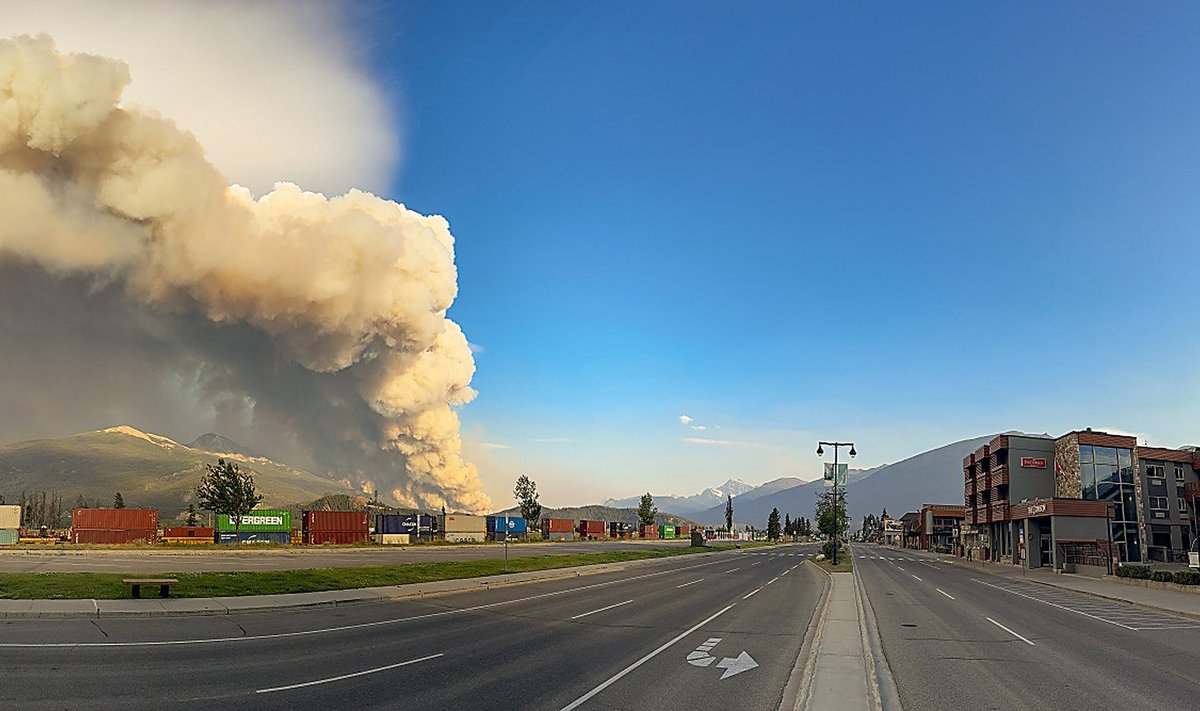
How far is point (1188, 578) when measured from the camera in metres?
36.5

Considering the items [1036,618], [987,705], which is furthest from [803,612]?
[987,705]

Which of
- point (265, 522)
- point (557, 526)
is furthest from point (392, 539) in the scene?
point (557, 526)

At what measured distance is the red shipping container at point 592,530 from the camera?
131625mm

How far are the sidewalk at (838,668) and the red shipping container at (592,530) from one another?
110233 millimetres

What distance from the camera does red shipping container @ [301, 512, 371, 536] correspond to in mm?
79000

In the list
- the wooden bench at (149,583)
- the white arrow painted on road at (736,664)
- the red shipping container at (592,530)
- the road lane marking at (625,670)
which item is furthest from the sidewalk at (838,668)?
the red shipping container at (592,530)

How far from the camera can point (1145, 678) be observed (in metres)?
14.5

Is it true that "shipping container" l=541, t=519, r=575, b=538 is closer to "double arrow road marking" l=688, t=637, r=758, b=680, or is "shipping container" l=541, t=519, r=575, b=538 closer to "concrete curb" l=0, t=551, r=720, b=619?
"concrete curb" l=0, t=551, r=720, b=619

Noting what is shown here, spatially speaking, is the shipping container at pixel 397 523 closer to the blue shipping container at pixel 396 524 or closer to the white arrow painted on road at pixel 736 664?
the blue shipping container at pixel 396 524

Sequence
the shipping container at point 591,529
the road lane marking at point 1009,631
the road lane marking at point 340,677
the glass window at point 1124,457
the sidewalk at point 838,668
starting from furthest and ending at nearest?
1. the shipping container at point 591,529
2. the glass window at point 1124,457
3. the road lane marking at point 1009,631
4. the road lane marking at point 340,677
5. the sidewalk at point 838,668

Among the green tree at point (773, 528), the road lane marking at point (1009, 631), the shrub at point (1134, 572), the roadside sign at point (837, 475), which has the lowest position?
the green tree at point (773, 528)

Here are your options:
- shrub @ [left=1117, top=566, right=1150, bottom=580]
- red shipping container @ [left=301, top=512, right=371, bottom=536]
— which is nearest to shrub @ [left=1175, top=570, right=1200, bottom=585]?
shrub @ [left=1117, top=566, right=1150, bottom=580]

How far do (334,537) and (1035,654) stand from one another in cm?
7310

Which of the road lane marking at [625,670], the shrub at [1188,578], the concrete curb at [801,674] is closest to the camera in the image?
the road lane marking at [625,670]
